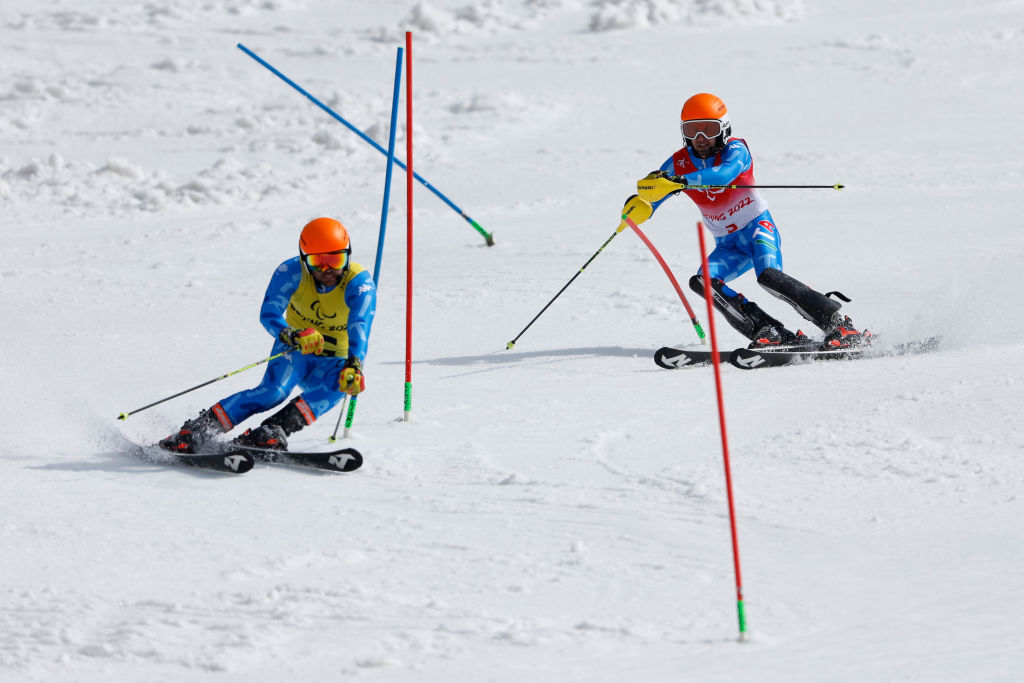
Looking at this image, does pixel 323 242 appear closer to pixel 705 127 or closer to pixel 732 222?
pixel 705 127

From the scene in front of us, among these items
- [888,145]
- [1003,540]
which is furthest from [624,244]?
[1003,540]

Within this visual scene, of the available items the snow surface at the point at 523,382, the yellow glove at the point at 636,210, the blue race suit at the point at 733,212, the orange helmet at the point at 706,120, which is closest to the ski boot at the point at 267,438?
the snow surface at the point at 523,382

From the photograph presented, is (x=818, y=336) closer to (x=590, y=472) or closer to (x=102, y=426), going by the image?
(x=590, y=472)

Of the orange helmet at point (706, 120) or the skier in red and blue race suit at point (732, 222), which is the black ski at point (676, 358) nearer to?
the skier in red and blue race suit at point (732, 222)

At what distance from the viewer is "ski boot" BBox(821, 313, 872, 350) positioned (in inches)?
321

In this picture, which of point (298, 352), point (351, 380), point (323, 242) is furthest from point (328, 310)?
point (351, 380)

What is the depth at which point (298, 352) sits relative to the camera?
668cm

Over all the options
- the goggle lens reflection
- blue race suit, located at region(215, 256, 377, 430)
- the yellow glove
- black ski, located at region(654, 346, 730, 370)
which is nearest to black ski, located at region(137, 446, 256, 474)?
blue race suit, located at region(215, 256, 377, 430)

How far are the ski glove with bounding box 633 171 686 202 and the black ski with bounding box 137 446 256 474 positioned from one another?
3263 millimetres

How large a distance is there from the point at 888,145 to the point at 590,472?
9.93 meters

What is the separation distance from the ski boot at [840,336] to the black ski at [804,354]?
0.04 m

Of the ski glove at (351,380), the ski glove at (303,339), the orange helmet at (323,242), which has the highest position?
Answer: the orange helmet at (323,242)

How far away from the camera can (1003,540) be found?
505 centimetres

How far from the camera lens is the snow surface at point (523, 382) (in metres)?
4.52
